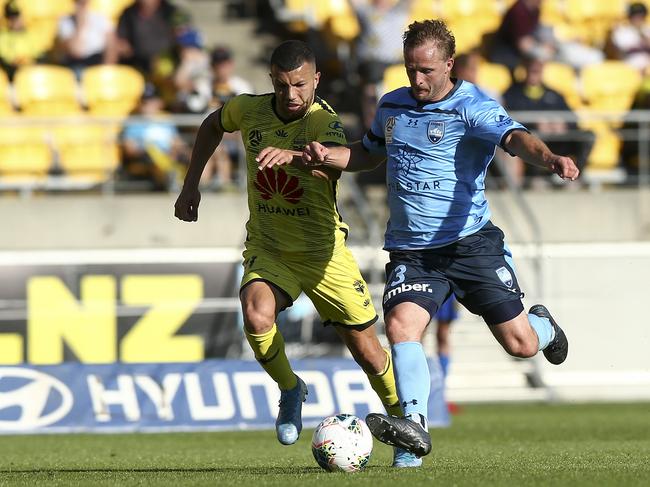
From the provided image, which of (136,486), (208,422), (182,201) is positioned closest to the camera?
(136,486)

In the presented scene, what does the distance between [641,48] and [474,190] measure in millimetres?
11948

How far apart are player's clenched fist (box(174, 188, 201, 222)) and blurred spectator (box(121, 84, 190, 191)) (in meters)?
7.40

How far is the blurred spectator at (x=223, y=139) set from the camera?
16.2m

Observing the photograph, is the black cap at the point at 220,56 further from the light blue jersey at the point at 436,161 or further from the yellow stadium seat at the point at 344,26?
the light blue jersey at the point at 436,161

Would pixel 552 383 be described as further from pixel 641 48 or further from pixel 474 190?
pixel 474 190

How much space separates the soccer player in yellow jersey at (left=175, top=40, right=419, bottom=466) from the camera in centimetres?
824

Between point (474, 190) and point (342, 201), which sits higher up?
point (474, 190)

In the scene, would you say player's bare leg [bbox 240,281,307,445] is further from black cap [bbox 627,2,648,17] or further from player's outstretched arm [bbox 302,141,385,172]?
black cap [bbox 627,2,648,17]

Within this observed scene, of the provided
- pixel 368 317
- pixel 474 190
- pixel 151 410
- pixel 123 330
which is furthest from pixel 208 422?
pixel 474 190

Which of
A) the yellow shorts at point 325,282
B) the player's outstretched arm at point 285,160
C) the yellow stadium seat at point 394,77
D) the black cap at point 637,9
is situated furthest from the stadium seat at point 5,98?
the player's outstretched arm at point 285,160

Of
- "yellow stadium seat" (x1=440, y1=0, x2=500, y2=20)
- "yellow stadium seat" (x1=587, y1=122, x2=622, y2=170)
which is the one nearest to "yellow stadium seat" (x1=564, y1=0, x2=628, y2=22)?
"yellow stadium seat" (x1=440, y1=0, x2=500, y2=20)

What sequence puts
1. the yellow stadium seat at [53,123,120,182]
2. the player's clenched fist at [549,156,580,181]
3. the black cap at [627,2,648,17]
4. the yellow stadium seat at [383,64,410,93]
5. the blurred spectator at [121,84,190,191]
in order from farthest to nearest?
the black cap at [627,2,648,17], the yellow stadium seat at [383,64,410,93], the yellow stadium seat at [53,123,120,182], the blurred spectator at [121,84,190,191], the player's clenched fist at [549,156,580,181]

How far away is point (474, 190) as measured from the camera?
309 inches

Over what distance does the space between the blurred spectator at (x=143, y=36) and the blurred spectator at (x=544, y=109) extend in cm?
450
